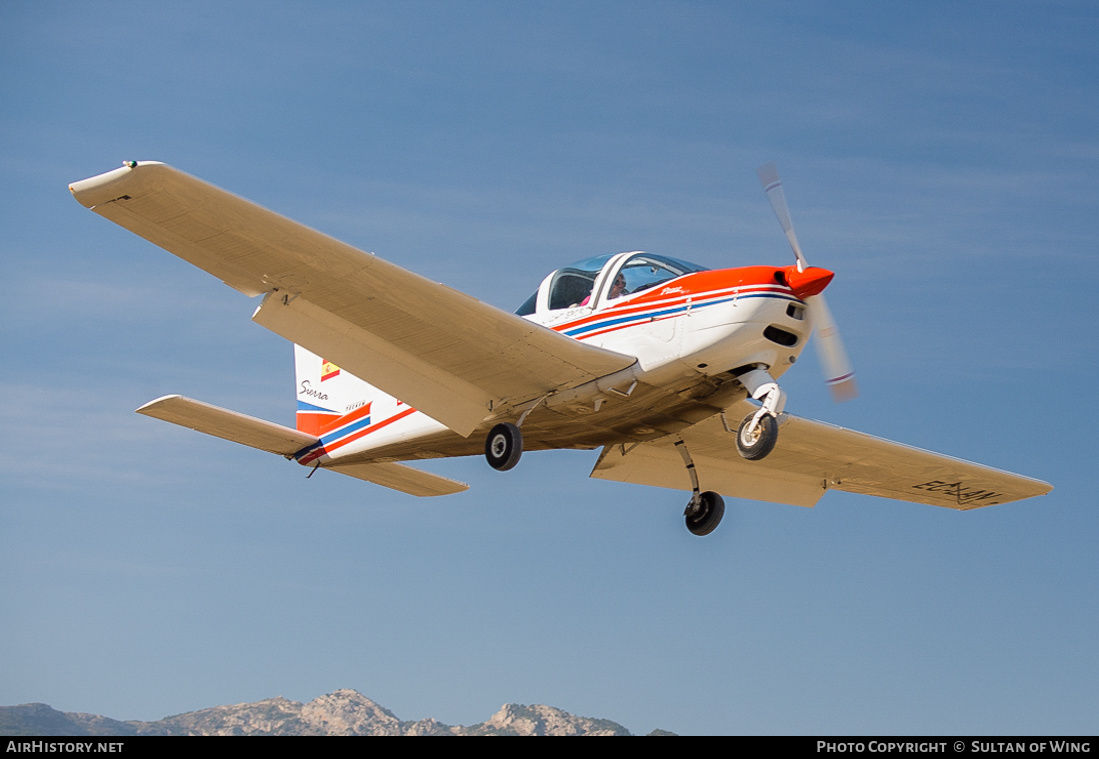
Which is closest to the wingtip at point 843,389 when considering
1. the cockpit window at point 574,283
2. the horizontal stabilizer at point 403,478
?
the cockpit window at point 574,283

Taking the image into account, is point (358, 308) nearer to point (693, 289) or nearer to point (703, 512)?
point (693, 289)

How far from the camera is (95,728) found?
95.7 feet

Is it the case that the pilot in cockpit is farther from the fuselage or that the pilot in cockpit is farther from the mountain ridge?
the mountain ridge

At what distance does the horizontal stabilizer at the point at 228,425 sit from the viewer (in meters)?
16.6

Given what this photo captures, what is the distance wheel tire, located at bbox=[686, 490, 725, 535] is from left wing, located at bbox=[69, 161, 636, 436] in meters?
2.80

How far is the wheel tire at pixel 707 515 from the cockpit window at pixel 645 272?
3236 mm

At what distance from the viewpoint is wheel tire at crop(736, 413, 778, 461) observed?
1347cm

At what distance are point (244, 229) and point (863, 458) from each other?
10761mm

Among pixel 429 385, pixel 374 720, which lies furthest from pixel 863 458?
pixel 374 720

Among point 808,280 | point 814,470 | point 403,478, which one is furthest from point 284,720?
point 808,280

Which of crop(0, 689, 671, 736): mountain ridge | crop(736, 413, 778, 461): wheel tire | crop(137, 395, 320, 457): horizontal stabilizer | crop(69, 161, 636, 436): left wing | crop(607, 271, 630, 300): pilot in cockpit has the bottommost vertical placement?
crop(0, 689, 671, 736): mountain ridge

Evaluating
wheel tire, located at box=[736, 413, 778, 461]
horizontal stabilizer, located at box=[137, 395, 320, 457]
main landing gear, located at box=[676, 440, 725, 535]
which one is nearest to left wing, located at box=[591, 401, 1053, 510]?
main landing gear, located at box=[676, 440, 725, 535]
